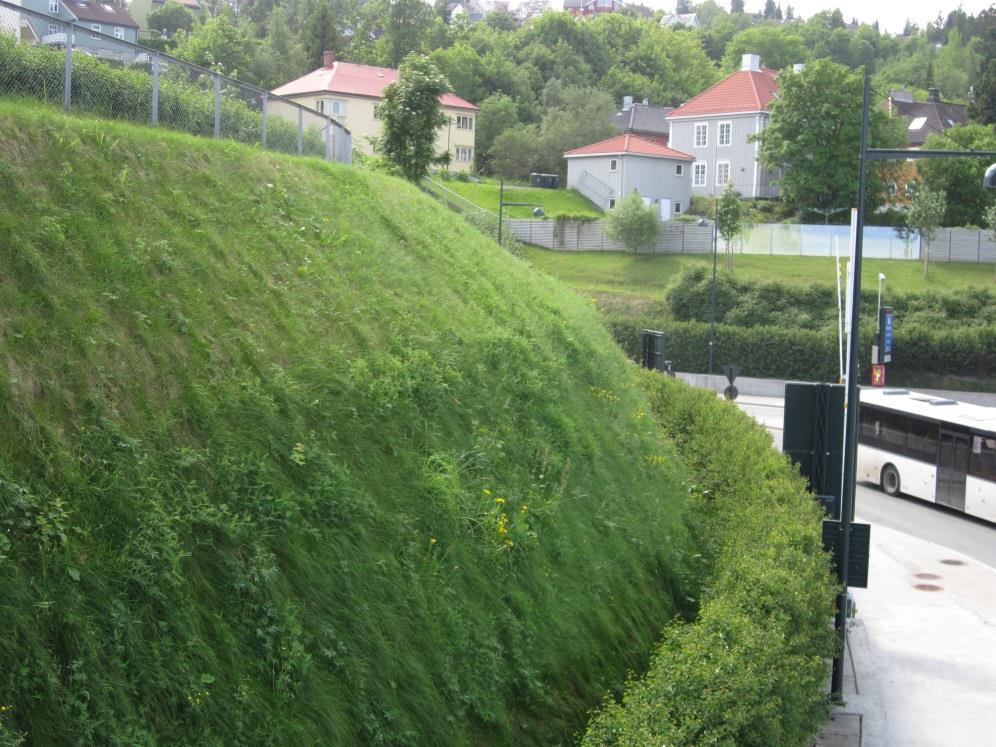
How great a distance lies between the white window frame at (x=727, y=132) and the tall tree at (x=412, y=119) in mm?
58367

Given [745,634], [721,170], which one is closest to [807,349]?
[721,170]

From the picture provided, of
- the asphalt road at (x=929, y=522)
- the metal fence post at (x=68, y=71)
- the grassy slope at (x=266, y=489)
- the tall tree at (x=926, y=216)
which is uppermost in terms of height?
the tall tree at (x=926, y=216)

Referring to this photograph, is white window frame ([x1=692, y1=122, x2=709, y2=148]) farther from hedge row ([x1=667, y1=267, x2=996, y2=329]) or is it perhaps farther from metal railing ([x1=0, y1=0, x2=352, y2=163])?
metal railing ([x1=0, y1=0, x2=352, y2=163])

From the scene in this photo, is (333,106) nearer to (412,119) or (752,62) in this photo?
(752,62)

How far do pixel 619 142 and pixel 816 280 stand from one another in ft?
76.4

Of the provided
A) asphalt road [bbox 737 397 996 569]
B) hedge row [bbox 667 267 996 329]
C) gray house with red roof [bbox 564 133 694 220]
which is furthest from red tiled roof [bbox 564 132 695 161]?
asphalt road [bbox 737 397 996 569]

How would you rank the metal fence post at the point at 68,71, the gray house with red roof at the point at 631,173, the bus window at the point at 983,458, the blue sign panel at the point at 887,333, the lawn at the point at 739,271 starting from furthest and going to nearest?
1. the gray house with red roof at the point at 631,173
2. the lawn at the point at 739,271
3. the blue sign panel at the point at 887,333
4. the bus window at the point at 983,458
5. the metal fence post at the point at 68,71

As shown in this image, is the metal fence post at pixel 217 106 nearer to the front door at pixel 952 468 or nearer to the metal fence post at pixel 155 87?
the metal fence post at pixel 155 87

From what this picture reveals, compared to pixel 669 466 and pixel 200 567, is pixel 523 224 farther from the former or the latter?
pixel 200 567

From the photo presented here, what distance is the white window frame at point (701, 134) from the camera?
278ft

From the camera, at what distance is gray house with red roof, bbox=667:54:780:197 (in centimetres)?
8194

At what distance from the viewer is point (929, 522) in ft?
84.5

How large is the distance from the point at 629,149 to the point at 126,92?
6684 cm

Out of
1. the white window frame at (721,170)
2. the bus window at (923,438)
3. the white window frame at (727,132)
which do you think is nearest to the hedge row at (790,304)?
the white window frame at (721,170)
